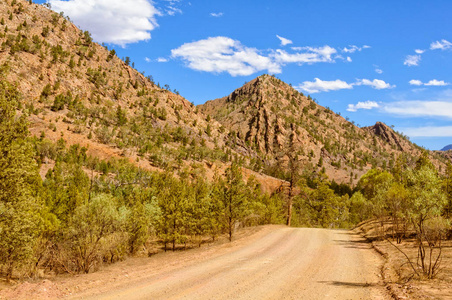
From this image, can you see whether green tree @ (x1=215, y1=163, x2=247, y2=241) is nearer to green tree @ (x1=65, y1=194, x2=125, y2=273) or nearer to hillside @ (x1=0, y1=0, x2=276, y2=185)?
green tree @ (x1=65, y1=194, x2=125, y2=273)

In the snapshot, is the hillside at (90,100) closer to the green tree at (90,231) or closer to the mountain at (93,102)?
the mountain at (93,102)

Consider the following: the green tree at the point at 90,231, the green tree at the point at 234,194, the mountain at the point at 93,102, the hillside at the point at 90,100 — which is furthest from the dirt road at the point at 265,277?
the hillside at the point at 90,100

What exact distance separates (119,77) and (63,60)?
3749 centimetres

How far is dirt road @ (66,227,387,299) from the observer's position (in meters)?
11.6

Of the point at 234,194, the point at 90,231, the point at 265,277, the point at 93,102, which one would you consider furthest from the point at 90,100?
the point at 265,277

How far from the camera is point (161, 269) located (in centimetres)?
1584

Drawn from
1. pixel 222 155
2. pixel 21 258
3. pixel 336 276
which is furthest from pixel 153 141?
pixel 336 276

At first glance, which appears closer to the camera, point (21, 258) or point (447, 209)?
point (21, 258)

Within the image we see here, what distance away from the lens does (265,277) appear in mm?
14062

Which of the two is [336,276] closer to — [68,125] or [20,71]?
[68,125]

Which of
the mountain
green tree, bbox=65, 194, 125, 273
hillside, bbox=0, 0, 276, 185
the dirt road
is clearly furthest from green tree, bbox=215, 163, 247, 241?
hillside, bbox=0, 0, 276, 185

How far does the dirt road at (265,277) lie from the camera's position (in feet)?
38.1

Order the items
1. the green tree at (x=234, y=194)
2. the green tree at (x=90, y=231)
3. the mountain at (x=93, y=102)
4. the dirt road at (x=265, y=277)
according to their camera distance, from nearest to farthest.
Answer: the dirt road at (x=265, y=277) < the green tree at (x=90, y=231) < the green tree at (x=234, y=194) < the mountain at (x=93, y=102)

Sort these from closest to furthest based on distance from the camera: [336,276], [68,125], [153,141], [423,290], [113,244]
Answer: [423,290] → [336,276] → [113,244] → [68,125] → [153,141]
